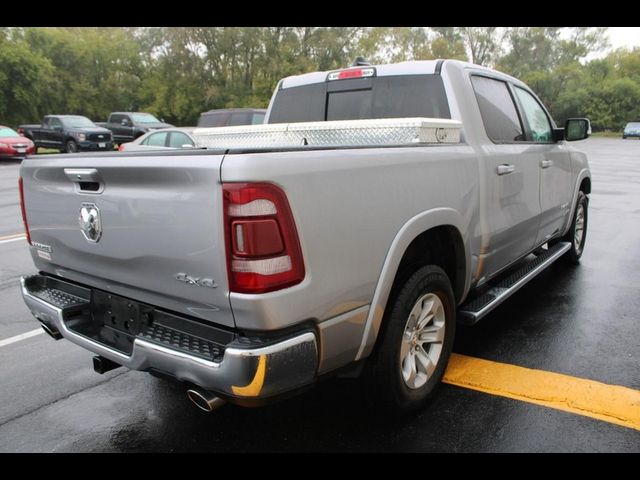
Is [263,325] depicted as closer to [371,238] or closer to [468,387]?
[371,238]

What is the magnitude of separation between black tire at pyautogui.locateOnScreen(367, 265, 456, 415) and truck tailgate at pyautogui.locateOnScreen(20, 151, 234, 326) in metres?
0.87

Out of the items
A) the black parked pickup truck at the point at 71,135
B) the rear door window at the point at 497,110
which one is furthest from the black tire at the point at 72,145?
the rear door window at the point at 497,110

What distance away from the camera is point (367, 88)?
3.88m

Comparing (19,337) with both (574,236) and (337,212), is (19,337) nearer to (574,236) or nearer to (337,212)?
(337,212)

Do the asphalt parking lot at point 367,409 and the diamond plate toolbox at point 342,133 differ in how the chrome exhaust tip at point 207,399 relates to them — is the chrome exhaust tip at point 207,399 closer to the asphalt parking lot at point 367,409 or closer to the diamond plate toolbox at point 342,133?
the asphalt parking lot at point 367,409

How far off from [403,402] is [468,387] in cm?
66

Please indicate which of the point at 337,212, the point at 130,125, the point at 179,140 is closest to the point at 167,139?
the point at 179,140

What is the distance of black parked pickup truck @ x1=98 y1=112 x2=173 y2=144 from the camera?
24.8m

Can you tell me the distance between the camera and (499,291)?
147 inches

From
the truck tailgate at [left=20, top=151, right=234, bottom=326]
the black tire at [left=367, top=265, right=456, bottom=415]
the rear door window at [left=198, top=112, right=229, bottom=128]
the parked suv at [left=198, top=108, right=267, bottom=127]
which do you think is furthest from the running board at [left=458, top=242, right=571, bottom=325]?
the rear door window at [left=198, top=112, right=229, bottom=128]

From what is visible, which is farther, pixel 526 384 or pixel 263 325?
pixel 526 384

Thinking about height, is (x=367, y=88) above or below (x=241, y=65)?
below

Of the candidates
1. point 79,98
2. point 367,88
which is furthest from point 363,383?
point 79,98

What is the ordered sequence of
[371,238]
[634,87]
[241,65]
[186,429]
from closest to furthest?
[371,238]
[186,429]
[241,65]
[634,87]
